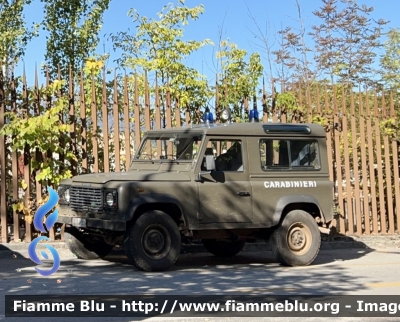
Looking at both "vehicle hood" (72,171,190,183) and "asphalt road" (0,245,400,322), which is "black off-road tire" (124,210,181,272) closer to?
"asphalt road" (0,245,400,322)

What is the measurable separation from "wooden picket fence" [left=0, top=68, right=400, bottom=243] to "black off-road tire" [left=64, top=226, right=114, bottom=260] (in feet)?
4.95

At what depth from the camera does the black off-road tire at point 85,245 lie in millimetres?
12062


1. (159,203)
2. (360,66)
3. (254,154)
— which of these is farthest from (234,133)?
(360,66)

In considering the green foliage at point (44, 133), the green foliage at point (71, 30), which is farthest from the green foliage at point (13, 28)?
the green foliage at point (44, 133)

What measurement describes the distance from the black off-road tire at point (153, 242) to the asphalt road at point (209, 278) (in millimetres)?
214

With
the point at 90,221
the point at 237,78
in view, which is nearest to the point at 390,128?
the point at 237,78

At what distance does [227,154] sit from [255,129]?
0.65 metres

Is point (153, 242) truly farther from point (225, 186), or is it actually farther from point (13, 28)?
point (13, 28)

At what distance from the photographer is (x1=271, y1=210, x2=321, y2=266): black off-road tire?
468 inches

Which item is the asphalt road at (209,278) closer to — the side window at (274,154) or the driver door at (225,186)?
the driver door at (225,186)

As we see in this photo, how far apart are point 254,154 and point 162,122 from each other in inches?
132

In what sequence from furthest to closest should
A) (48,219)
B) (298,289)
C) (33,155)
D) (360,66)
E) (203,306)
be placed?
(360,66) < (33,155) < (48,219) < (298,289) < (203,306)

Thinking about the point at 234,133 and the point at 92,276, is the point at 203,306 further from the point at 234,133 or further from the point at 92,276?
the point at 234,133

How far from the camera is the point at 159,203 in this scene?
11031 millimetres
